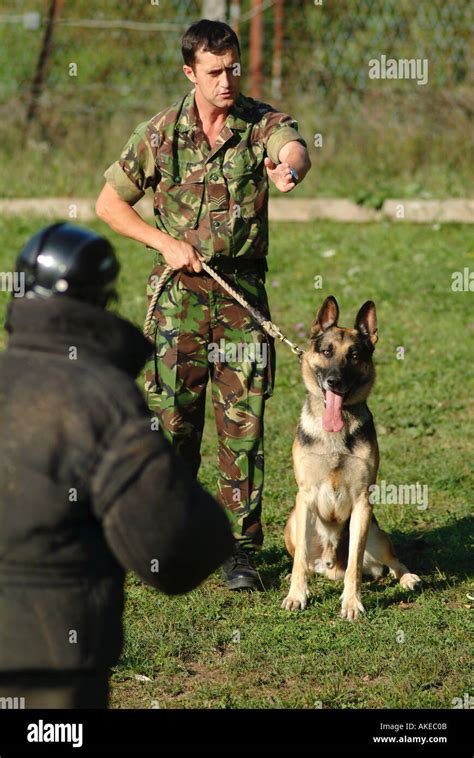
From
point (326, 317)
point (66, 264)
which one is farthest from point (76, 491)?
point (326, 317)

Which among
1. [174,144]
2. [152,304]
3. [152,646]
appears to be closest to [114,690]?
[152,646]

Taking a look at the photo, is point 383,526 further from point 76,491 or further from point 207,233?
point 76,491

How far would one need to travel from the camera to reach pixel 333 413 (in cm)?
547

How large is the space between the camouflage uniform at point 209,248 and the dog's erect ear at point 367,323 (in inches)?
21.0

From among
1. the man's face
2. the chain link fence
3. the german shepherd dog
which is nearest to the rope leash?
the german shepherd dog

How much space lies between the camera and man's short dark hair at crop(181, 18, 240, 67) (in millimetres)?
4984

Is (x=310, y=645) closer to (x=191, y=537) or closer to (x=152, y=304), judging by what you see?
(x=152, y=304)

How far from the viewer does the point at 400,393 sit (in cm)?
850

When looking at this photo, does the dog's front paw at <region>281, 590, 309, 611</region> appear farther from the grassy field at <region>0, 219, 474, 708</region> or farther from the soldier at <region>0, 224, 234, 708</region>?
the soldier at <region>0, 224, 234, 708</region>

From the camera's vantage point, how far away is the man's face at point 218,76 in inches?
197

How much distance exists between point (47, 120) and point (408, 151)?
4.20 meters

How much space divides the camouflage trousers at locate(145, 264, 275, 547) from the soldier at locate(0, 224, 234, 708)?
2932mm

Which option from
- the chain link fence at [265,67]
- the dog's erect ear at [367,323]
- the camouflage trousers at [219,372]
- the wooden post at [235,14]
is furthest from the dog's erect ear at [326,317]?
the wooden post at [235,14]

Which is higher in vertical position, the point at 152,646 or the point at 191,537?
the point at 191,537
